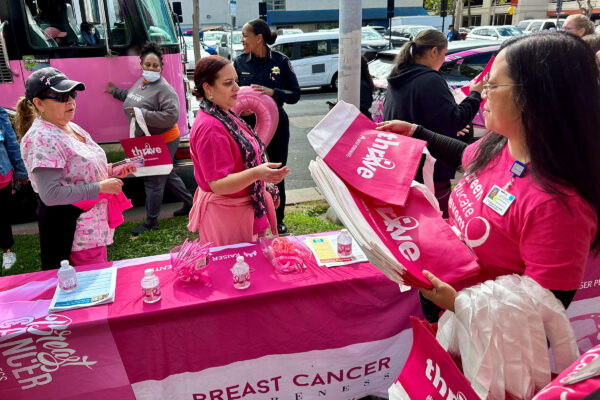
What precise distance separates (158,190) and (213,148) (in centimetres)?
257

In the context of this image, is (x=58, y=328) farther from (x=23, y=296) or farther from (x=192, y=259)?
(x=192, y=259)

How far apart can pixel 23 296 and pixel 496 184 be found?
2.07 metres

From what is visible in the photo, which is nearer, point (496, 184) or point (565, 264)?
point (565, 264)

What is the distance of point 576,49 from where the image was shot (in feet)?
4.00

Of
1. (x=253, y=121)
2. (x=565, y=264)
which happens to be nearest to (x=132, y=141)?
(x=253, y=121)

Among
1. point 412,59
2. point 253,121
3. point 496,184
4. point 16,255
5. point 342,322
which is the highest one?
point 412,59

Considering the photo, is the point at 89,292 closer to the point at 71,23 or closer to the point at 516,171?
the point at 516,171

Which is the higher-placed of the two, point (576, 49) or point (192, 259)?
point (576, 49)

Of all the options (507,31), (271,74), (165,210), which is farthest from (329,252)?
(507,31)

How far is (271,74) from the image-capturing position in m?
4.23

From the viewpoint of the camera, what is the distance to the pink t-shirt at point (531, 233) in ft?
3.95

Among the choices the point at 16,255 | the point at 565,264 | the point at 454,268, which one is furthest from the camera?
the point at 16,255

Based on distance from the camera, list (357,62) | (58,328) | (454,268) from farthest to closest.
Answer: (357,62), (58,328), (454,268)

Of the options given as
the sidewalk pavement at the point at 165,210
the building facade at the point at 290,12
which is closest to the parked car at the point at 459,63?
the sidewalk pavement at the point at 165,210
